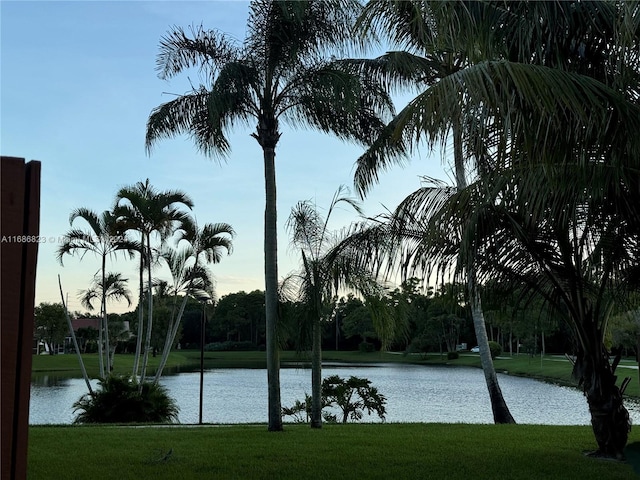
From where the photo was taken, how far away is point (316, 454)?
8.59m

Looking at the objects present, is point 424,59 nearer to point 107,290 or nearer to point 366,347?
point 107,290

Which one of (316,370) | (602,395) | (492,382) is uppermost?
(316,370)

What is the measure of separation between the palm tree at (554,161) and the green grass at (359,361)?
17.6 metres

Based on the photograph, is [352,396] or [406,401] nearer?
[352,396]

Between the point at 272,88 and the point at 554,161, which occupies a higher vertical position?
the point at 272,88

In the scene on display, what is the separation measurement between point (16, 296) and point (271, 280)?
27.6 ft

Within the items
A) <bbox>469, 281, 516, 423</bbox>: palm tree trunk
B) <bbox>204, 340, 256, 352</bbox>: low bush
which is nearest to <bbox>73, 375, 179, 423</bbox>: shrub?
<bbox>469, 281, 516, 423</bbox>: palm tree trunk

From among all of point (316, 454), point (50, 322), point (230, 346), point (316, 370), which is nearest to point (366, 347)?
point (230, 346)

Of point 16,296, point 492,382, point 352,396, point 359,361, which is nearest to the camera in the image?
point 16,296

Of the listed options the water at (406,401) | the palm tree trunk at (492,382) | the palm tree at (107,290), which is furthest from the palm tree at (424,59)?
the palm tree at (107,290)

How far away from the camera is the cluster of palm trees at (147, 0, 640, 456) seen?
506cm

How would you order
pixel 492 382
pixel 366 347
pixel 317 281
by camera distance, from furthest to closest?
1. pixel 366 347
2. pixel 492 382
3. pixel 317 281

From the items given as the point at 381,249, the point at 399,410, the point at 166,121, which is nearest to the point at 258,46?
the point at 166,121

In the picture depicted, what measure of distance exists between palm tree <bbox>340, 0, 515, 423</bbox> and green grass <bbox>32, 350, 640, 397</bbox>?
15.4m
